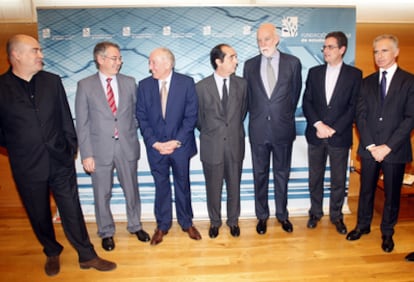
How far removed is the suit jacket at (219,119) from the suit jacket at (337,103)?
2.31ft

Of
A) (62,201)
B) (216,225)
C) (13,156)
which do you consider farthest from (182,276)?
(13,156)

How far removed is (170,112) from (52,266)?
1.70m

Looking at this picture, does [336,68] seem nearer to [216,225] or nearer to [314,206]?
[314,206]

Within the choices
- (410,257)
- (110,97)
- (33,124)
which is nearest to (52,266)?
(33,124)

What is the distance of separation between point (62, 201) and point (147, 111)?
1.07 metres

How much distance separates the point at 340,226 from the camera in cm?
371

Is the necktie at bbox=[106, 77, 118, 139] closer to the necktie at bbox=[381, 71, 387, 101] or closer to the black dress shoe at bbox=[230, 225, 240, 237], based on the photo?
the black dress shoe at bbox=[230, 225, 240, 237]

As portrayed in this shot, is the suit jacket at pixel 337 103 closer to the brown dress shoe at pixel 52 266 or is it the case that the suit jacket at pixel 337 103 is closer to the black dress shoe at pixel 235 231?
the black dress shoe at pixel 235 231

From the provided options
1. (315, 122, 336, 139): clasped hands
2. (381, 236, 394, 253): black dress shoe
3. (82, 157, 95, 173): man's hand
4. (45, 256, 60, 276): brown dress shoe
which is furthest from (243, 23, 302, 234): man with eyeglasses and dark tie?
(45, 256, 60, 276): brown dress shoe

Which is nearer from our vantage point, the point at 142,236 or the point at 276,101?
the point at 276,101

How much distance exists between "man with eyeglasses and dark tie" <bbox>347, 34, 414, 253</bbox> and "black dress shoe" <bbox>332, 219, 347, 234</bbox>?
38 centimetres

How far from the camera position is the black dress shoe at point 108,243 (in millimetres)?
3457

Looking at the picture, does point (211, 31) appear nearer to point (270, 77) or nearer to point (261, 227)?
point (270, 77)

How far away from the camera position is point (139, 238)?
363cm
